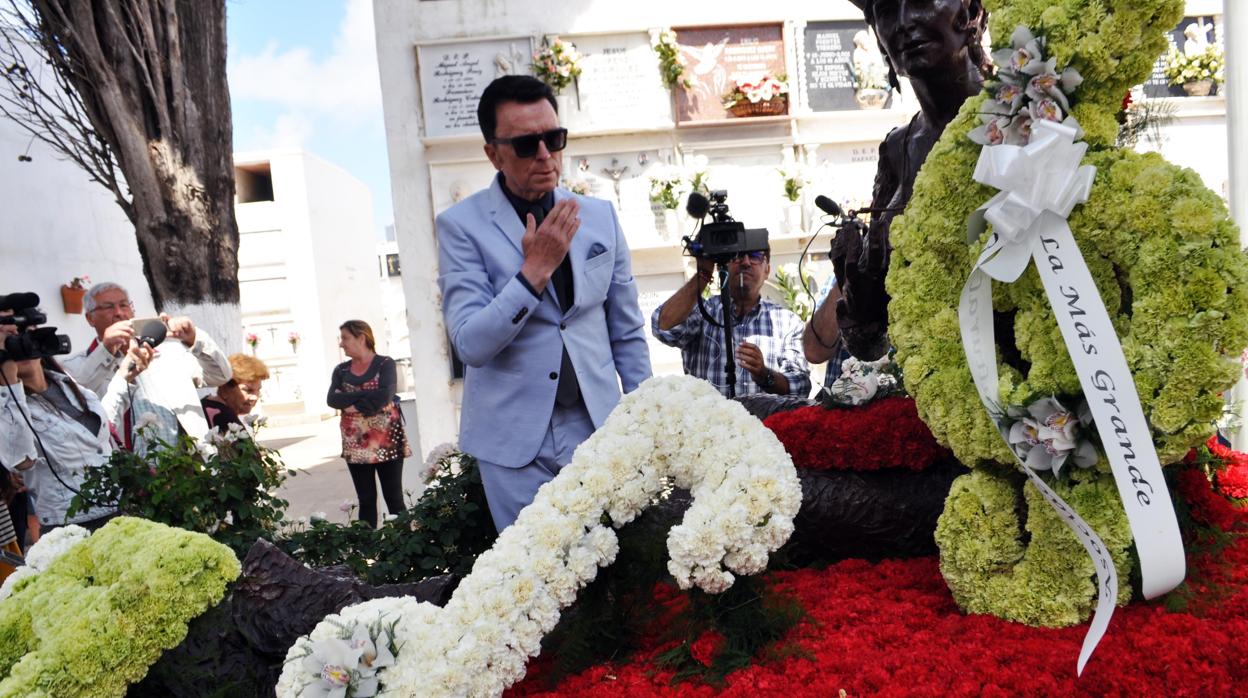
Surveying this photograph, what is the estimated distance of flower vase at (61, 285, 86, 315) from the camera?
10.2m

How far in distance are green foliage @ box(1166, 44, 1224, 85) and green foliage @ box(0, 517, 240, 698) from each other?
29.2 ft

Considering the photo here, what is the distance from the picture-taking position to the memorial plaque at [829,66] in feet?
26.7

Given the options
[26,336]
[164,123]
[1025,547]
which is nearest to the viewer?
[1025,547]

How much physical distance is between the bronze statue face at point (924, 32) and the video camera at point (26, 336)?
326 centimetres

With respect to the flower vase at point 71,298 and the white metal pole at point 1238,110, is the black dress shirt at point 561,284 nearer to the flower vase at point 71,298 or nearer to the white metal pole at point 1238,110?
the white metal pole at point 1238,110

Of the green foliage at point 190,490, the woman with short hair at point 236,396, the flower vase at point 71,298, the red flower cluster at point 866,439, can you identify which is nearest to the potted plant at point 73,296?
the flower vase at point 71,298

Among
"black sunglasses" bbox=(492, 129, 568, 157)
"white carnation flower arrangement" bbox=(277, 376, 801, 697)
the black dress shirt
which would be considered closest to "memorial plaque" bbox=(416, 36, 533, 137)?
the black dress shirt

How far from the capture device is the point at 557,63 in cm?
782

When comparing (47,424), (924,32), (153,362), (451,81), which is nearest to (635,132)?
(451,81)

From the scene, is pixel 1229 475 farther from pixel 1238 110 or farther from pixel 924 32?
pixel 1238 110

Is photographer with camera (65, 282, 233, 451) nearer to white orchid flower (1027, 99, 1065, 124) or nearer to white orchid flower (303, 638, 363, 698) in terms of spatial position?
white orchid flower (303, 638, 363, 698)

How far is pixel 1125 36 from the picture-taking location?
4.93 feet

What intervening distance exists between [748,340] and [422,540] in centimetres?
167

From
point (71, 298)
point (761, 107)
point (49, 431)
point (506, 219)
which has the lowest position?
point (49, 431)
